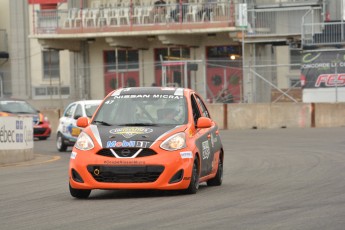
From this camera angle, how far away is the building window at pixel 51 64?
2097 inches

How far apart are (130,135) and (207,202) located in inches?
58.6

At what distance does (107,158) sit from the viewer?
13.3 meters

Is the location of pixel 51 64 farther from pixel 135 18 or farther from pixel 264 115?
pixel 264 115

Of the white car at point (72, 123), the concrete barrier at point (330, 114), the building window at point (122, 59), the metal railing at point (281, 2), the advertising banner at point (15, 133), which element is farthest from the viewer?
the building window at point (122, 59)

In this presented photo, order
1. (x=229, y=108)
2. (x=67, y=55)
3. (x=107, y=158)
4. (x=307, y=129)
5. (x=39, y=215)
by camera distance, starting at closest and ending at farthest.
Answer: (x=39, y=215) → (x=107, y=158) → (x=307, y=129) → (x=229, y=108) → (x=67, y=55)

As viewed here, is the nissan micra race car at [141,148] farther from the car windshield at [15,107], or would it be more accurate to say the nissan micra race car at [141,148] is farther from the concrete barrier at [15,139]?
the car windshield at [15,107]

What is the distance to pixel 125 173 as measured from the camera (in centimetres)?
1323

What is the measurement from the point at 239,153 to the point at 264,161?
3.72m

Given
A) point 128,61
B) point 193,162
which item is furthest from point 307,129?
point 193,162

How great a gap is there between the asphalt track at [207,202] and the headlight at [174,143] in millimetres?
662

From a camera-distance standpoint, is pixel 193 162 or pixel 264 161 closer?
pixel 193 162

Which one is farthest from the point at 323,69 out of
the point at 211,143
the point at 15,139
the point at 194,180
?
the point at 194,180

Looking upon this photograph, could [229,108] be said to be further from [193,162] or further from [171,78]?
[193,162]

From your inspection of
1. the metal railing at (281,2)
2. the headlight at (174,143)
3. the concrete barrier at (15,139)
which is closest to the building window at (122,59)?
the metal railing at (281,2)
